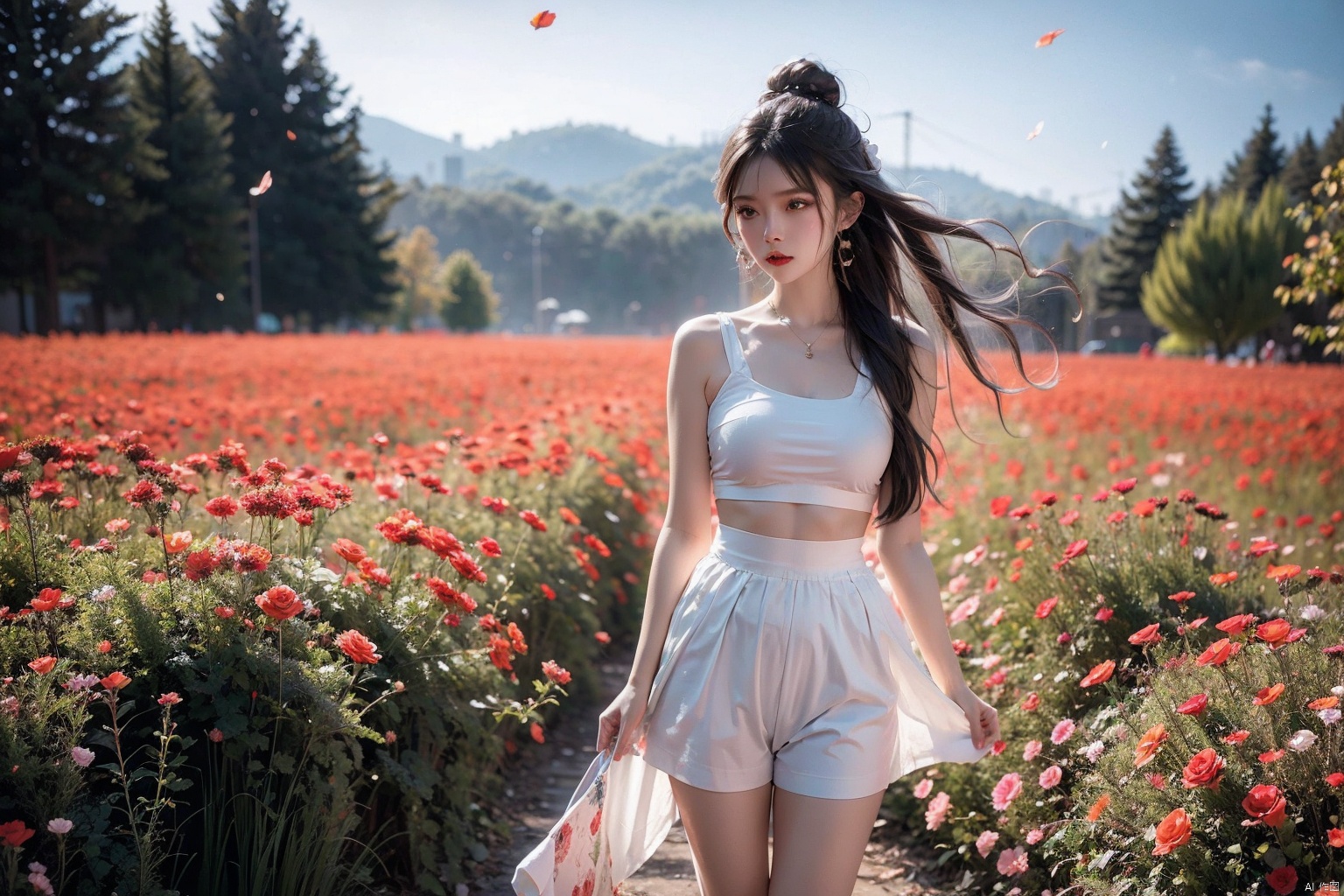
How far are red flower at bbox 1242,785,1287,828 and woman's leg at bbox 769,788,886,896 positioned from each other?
71cm

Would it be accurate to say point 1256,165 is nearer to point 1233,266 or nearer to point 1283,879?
point 1233,266

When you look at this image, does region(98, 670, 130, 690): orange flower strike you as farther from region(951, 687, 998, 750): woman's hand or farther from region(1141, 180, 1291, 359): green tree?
region(1141, 180, 1291, 359): green tree

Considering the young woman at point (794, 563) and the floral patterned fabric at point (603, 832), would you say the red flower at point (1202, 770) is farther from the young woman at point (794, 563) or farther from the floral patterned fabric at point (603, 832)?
the floral patterned fabric at point (603, 832)

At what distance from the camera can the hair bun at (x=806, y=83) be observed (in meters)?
2.20

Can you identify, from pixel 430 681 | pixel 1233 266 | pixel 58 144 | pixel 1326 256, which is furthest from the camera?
pixel 1233 266

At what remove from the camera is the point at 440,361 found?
12.2m

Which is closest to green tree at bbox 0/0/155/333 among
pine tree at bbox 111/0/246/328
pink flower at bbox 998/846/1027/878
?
pink flower at bbox 998/846/1027/878

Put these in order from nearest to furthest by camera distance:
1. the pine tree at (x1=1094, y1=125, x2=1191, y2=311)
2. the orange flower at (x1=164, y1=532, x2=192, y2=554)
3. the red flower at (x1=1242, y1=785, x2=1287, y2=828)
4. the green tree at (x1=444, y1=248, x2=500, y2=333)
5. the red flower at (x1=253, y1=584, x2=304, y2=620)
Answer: the red flower at (x1=1242, y1=785, x2=1287, y2=828)
the red flower at (x1=253, y1=584, x2=304, y2=620)
the orange flower at (x1=164, y1=532, x2=192, y2=554)
the pine tree at (x1=1094, y1=125, x2=1191, y2=311)
the green tree at (x1=444, y1=248, x2=500, y2=333)

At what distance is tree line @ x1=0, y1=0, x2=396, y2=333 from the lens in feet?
19.6

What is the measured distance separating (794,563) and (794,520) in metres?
0.09

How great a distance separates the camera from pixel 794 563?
2047mm

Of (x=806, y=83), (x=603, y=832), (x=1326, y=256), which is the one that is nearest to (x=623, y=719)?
(x=603, y=832)

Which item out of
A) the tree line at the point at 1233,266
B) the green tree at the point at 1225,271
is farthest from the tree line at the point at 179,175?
the green tree at the point at 1225,271

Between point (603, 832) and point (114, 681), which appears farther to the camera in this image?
point (603, 832)
